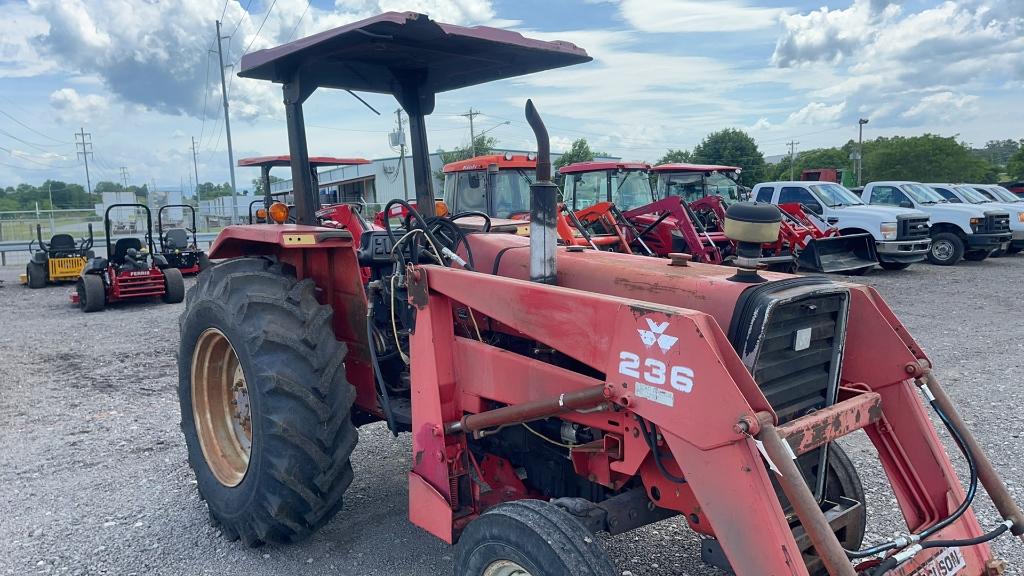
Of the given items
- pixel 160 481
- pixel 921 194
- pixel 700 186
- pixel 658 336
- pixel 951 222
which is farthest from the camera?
pixel 921 194

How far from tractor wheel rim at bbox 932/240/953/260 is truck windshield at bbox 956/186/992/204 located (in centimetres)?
161

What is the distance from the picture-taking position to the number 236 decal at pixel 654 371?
1987 mm

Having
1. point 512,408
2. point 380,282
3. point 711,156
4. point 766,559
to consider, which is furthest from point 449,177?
point 711,156

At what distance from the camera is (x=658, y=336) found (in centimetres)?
205

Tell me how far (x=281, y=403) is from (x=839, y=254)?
37.7 feet

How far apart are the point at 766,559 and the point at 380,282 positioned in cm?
197

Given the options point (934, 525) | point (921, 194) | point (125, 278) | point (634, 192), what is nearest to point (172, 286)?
point (125, 278)

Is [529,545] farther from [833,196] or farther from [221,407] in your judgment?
[833,196]

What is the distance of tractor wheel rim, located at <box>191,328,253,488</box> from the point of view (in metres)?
3.63

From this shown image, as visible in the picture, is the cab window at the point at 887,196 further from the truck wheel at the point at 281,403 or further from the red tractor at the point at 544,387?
the truck wheel at the point at 281,403

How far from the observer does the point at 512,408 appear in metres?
2.51

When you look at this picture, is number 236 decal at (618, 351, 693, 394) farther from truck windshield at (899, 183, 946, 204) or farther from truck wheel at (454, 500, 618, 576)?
truck windshield at (899, 183, 946, 204)

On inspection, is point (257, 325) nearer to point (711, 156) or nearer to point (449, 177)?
point (449, 177)

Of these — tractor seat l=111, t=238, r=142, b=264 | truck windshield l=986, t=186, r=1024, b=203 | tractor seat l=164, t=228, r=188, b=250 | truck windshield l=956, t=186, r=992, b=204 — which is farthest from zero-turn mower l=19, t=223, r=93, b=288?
truck windshield l=986, t=186, r=1024, b=203
